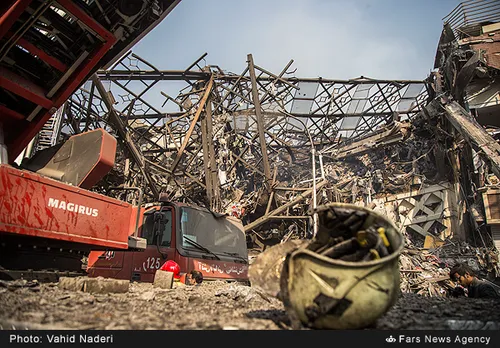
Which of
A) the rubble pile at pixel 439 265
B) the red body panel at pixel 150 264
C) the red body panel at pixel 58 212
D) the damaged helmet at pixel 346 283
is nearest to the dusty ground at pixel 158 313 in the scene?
the damaged helmet at pixel 346 283

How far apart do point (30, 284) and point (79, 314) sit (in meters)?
1.19

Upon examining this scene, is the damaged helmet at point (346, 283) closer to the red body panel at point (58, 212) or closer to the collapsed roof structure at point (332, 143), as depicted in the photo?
the red body panel at point (58, 212)

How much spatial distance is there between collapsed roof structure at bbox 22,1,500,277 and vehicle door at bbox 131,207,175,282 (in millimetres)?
2638

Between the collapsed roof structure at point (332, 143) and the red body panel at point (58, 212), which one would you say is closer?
the red body panel at point (58, 212)

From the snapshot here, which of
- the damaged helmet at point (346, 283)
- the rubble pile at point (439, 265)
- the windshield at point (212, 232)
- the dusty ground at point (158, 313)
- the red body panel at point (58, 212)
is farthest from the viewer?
the rubble pile at point (439, 265)

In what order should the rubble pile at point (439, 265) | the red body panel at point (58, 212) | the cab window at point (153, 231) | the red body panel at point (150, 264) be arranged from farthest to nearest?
the rubble pile at point (439, 265) → the cab window at point (153, 231) → the red body panel at point (150, 264) → the red body panel at point (58, 212)

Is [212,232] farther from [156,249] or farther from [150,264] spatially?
[150,264]

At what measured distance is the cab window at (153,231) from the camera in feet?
15.9

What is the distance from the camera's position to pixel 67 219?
3.39 metres

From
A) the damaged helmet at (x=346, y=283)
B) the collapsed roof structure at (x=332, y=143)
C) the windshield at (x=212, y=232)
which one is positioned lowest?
the damaged helmet at (x=346, y=283)

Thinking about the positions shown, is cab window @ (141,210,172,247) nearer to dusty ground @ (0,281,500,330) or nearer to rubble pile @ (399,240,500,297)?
dusty ground @ (0,281,500,330)

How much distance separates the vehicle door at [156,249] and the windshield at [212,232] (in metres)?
0.23

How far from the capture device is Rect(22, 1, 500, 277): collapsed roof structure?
8500 mm

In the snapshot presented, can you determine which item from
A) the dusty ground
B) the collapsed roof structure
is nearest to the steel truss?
the collapsed roof structure
